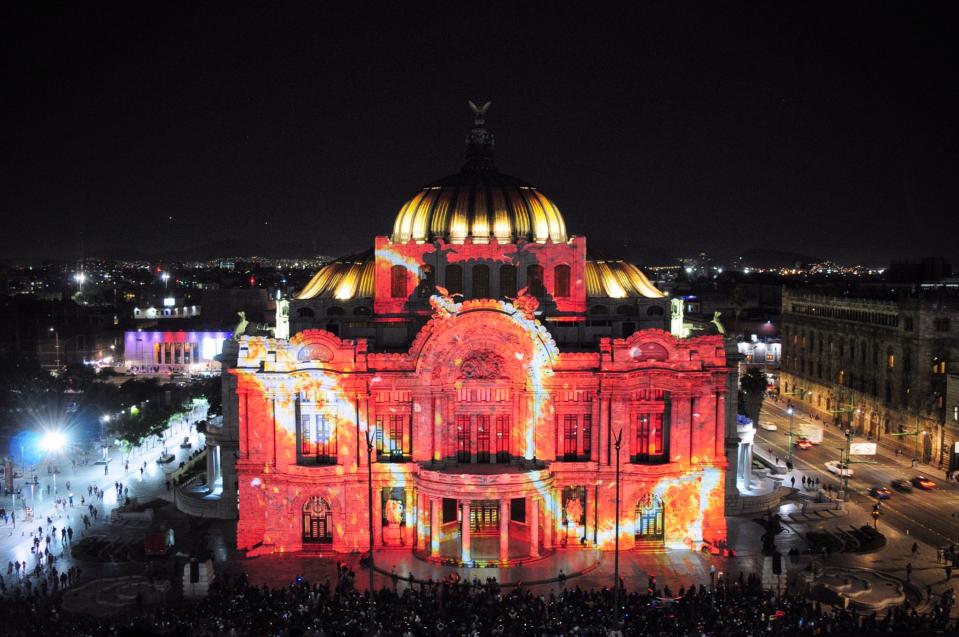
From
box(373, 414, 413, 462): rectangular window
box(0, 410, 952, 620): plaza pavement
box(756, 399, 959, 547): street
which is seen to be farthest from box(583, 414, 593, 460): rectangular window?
box(756, 399, 959, 547): street

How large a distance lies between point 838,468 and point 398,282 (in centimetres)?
3995

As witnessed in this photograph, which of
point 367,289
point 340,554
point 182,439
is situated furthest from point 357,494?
point 182,439

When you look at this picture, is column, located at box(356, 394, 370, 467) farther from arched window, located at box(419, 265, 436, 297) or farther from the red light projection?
arched window, located at box(419, 265, 436, 297)

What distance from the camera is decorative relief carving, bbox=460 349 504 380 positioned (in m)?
56.5

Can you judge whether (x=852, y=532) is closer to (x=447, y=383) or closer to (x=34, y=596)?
(x=447, y=383)

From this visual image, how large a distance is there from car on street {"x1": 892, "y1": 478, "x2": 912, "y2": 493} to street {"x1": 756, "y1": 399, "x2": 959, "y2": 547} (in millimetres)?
413

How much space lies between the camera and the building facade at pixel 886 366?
8025cm

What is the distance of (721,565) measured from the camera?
54250 millimetres

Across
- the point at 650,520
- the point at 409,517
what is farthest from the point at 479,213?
the point at 650,520

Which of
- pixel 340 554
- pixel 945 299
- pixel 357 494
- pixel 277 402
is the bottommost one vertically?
pixel 340 554

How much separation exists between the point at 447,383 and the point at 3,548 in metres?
29.2

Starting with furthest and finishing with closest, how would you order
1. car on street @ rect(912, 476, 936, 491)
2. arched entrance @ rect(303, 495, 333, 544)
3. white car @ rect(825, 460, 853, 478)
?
white car @ rect(825, 460, 853, 478) → car on street @ rect(912, 476, 936, 491) → arched entrance @ rect(303, 495, 333, 544)

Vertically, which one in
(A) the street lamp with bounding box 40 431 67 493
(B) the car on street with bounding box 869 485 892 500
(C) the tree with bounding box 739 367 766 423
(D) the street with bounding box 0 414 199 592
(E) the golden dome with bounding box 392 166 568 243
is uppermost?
(E) the golden dome with bounding box 392 166 568 243

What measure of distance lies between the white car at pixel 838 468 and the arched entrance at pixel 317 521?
39.6 metres
